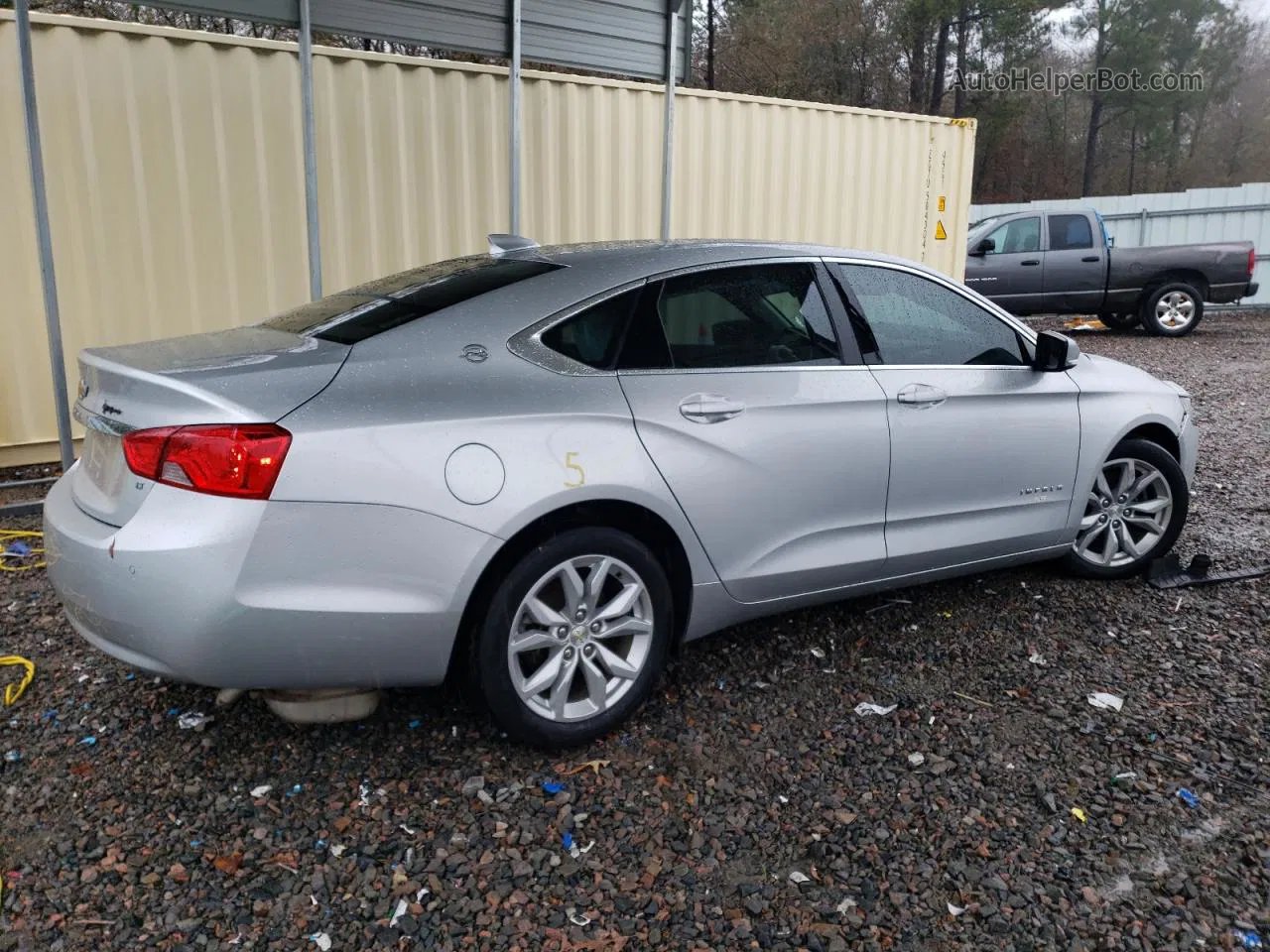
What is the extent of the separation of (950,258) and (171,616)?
30.3 feet

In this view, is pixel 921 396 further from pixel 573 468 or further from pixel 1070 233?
pixel 1070 233

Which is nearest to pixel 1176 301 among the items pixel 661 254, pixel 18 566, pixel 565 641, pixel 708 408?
pixel 661 254

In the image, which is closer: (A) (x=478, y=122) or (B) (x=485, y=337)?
(B) (x=485, y=337)

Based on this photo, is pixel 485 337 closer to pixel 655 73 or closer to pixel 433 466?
pixel 433 466

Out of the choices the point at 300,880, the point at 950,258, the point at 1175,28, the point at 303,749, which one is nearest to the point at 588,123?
the point at 950,258

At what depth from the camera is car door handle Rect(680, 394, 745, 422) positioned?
322 cm

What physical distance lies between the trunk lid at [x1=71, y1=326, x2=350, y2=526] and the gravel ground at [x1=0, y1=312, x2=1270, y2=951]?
863 millimetres

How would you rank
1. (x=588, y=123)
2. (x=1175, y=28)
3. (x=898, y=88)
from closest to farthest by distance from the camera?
(x=588, y=123) < (x=898, y=88) < (x=1175, y=28)

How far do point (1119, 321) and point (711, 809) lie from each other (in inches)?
596

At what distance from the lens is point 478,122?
24.1ft

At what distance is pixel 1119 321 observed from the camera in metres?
15.8

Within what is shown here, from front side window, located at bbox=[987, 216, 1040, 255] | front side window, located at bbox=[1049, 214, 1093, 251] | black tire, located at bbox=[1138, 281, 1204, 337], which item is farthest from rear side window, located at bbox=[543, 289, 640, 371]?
black tire, located at bbox=[1138, 281, 1204, 337]

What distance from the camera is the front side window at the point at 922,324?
381 centimetres

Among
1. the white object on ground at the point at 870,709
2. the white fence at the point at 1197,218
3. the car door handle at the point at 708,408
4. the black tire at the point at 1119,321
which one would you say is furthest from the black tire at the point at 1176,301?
the car door handle at the point at 708,408
